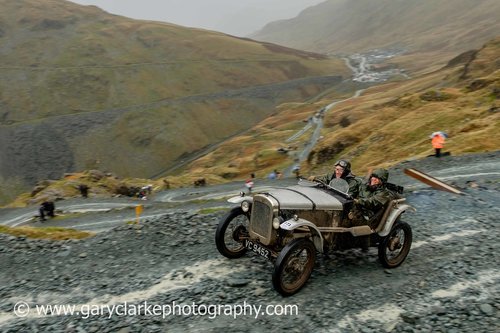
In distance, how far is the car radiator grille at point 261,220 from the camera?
1049 centimetres

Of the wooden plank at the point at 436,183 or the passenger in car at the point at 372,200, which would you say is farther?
the wooden plank at the point at 436,183

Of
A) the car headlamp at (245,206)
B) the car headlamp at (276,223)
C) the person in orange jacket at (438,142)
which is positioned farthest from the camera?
the person in orange jacket at (438,142)

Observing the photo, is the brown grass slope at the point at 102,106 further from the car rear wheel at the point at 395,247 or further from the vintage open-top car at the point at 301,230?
the car rear wheel at the point at 395,247

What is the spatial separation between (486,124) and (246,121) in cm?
12818

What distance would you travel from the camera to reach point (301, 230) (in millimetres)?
10703

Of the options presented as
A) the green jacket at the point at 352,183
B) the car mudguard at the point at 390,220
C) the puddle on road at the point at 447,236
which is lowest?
the puddle on road at the point at 447,236

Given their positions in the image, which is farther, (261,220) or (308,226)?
(261,220)

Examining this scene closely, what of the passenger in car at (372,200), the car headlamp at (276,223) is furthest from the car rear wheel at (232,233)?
the passenger in car at (372,200)

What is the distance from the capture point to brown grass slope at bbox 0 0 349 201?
424 ft

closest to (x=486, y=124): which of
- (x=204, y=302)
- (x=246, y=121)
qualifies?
(x=204, y=302)

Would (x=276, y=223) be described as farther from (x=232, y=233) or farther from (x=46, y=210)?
(x=46, y=210)

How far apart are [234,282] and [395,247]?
4948 millimetres

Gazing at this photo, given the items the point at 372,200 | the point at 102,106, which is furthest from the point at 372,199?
A: the point at 102,106

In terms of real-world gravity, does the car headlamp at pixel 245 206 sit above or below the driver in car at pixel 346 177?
below
